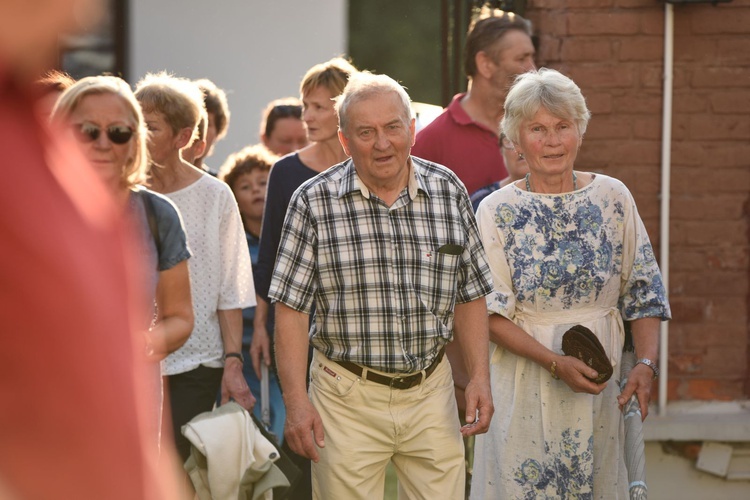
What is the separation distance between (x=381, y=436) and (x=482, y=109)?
209cm

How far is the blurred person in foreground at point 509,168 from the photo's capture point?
487cm

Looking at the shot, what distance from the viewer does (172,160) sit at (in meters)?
5.09

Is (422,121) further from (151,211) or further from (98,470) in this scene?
(98,470)

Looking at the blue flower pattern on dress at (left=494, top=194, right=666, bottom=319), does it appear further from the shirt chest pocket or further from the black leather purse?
the shirt chest pocket

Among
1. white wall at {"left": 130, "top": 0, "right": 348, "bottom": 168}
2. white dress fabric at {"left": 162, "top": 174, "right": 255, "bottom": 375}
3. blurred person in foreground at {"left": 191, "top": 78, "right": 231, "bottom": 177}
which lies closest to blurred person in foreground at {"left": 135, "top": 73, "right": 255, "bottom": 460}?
white dress fabric at {"left": 162, "top": 174, "right": 255, "bottom": 375}

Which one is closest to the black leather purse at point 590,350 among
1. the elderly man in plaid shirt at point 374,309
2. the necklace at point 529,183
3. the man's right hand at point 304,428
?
the elderly man in plaid shirt at point 374,309

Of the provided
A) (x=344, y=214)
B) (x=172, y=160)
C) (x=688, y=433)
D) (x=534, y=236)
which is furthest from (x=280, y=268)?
(x=688, y=433)

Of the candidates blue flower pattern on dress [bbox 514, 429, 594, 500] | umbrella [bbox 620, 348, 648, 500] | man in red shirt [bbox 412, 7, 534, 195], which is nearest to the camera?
umbrella [bbox 620, 348, 648, 500]

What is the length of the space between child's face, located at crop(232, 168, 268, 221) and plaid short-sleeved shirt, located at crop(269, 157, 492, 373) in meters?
2.25

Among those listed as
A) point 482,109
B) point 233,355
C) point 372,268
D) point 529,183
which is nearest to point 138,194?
point 372,268

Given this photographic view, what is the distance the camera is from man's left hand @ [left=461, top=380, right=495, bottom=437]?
13.2 feet

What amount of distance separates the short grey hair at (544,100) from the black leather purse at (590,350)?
763mm

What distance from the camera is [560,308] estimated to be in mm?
4359

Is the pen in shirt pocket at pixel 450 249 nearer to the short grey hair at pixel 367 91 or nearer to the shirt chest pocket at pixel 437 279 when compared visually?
the shirt chest pocket at pixel 437 279
